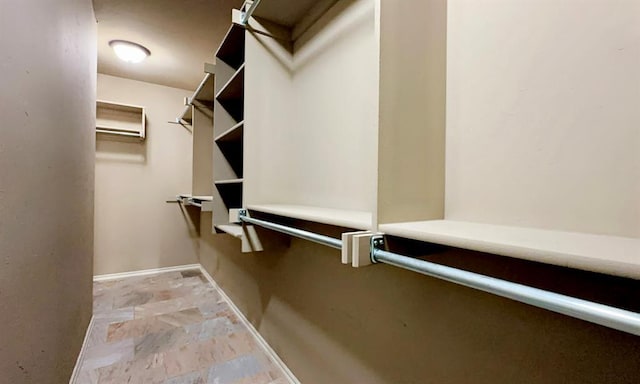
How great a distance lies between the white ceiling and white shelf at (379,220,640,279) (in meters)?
2.27

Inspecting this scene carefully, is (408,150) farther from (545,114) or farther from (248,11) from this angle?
(248,11)

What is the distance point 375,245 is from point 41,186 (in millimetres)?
1322

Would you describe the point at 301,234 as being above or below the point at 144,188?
below

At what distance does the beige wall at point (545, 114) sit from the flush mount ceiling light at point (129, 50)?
290cm

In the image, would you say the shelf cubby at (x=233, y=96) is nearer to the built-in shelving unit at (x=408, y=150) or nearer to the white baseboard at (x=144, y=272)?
the built-in shelving unit at (x=408, y=150)

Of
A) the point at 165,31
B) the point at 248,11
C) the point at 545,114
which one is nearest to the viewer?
the point at 545,114

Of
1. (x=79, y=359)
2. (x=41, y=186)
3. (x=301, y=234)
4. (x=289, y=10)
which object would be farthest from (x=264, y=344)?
(x=289, y=10)

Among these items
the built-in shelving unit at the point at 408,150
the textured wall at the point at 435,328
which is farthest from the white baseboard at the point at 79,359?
the built-in shelving unit at the point at 408,150

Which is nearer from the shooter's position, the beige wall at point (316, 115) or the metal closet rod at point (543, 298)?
the metal closet rod at point (543, 298)

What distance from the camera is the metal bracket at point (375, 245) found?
0.76 metres

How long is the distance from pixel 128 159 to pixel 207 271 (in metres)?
1.69

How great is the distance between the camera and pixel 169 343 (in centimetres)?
211

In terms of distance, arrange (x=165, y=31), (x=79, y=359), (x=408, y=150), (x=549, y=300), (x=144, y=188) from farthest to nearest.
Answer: (x=144, y=188), (x=165, y=31), (x=79, y=359), (x=408, y=150), (x=549, y=300)

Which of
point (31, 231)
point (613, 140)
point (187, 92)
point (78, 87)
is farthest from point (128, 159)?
point (613, 140)
